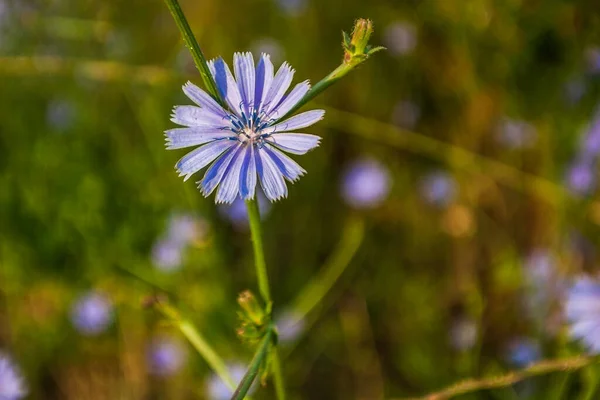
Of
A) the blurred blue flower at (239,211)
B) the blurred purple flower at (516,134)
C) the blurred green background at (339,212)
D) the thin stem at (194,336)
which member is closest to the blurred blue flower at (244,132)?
the thin stem at (194,336)

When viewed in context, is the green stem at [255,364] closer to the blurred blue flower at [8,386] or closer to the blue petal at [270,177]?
the blue petal at [270,177]

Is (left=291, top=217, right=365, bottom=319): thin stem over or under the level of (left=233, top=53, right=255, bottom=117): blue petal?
over

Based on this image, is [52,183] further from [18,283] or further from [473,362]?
[473,362]

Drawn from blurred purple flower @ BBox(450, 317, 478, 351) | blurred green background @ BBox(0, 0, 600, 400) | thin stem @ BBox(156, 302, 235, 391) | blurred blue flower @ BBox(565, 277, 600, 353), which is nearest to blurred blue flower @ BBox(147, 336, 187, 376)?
blurred green background @ BBox(0, 0, 600, 400)

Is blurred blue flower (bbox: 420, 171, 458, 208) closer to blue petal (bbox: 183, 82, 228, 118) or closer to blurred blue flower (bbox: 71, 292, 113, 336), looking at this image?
blurred blue flower (bbox: 71, 292, 113, 336)

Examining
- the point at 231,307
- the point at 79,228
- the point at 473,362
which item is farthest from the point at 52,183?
the point at 473,362

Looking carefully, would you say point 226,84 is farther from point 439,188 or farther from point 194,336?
point 439,188
